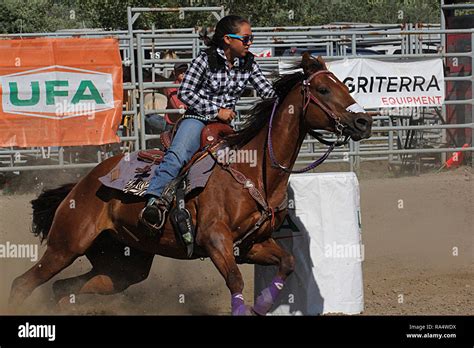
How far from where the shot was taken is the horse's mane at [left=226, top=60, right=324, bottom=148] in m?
6.70

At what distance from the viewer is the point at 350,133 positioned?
20.6 feet

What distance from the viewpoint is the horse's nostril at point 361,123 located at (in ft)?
20.5

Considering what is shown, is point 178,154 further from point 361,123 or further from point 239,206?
point 361,123

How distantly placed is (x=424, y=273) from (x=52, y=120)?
5.35 metres

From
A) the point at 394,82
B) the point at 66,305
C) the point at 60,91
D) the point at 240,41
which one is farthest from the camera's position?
the point at 394,82

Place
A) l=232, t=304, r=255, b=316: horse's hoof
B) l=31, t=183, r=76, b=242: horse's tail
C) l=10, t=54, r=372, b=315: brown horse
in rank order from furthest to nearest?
l=31, t=183, r=76, b=242: horse's tail
l=10, t=54, r=372, b=315: brown horse
l=232, t=304, r=255, b=316: horse's hoof

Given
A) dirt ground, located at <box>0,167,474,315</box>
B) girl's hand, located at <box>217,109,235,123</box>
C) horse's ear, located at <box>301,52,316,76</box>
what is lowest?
dirt ground, located at <box>0,167,474,315</box>

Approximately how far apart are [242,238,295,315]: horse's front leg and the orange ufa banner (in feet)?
17.6

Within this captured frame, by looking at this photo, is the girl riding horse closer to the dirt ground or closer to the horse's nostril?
the horse's nostril

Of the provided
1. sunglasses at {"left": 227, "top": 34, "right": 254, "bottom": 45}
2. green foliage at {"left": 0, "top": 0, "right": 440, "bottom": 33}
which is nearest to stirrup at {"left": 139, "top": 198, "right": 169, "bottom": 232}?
sunglasses at {"left": 227, "top": 34, "right": 254, "bottom": 45}

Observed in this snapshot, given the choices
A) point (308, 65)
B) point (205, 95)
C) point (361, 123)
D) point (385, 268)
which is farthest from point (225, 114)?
point (385, 268)

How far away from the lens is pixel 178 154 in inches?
261

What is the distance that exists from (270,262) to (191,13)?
1671 centimetres

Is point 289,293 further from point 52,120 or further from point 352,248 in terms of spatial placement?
point 52,120
